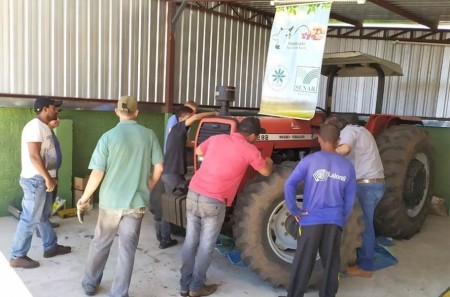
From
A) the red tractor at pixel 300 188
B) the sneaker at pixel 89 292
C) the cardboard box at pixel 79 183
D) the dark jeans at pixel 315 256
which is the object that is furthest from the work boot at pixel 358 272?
the cardboard box at pixel 79 183

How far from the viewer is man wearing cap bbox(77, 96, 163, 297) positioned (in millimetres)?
3605

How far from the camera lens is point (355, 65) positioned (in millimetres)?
6332

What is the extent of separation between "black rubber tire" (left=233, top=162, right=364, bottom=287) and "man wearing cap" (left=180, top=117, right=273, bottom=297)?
223 mm

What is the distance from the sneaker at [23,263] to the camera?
14.3ft

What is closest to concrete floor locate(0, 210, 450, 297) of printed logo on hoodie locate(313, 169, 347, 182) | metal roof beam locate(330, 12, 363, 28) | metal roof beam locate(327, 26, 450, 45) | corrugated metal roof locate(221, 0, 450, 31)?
printed logo on hoodie locate(313, 169, 347, 182)

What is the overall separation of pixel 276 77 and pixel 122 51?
300cm

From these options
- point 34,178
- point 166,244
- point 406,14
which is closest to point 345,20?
point 406,14

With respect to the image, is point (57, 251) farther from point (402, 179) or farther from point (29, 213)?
point (402, 179)

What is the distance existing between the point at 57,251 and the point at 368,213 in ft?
11.1

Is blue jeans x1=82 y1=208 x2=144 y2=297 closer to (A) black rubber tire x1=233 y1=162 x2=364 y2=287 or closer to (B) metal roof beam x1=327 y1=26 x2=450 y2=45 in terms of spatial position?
(A) black rubber tire x1=233 y1=162 x2=364 y2=287

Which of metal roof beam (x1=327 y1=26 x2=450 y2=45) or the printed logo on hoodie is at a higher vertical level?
metal roof beam (x1=327 y1=26 x2=450 y2=45)

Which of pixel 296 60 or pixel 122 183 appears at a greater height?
pixel 296 60

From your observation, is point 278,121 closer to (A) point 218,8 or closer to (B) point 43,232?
(B) point 43,232

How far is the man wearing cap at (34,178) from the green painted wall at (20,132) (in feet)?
6.19
